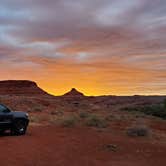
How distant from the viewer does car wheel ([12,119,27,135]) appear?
18.8 meters

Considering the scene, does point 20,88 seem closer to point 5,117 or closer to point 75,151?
point 5,117

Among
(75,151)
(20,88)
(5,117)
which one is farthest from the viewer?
(20,88)

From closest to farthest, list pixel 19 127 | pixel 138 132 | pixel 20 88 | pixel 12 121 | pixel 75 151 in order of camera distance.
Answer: pixel 75 151 < pixel 12 121 < pixel 19 127 < pixel 138 132 < pixel 20 88

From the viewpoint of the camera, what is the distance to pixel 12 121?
1853 centimetres

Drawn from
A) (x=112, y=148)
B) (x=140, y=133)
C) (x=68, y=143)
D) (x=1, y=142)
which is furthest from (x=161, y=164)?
(x=140, y=133)

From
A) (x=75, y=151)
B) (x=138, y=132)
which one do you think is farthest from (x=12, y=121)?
(x=138, y=132)

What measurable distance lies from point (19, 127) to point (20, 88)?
375 ft

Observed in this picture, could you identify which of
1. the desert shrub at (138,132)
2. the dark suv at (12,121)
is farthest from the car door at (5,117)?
the desert shrub at (138,132)

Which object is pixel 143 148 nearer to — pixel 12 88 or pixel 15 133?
pixel 15 133

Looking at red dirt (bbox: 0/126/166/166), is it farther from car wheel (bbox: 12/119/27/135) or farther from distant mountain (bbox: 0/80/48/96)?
distant mountain (bbox: 0/80/48/96)

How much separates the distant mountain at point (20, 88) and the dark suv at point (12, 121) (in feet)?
352

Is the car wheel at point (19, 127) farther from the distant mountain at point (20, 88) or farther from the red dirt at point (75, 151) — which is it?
the distant mountain at point (20, 88)

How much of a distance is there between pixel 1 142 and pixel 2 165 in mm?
4323

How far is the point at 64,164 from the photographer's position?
12.5 m
